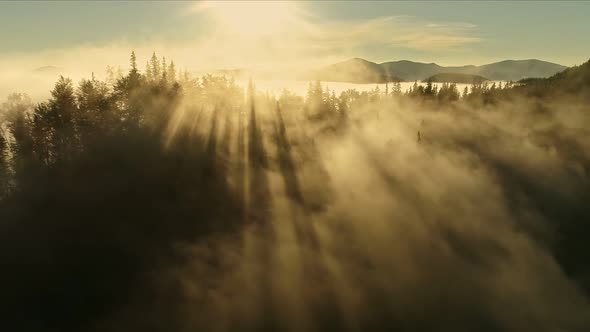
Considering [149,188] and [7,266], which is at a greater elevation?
[149,188]

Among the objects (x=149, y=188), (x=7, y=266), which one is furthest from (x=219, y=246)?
(x=7, y=266)

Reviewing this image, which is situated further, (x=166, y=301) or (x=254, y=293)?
(x=254, y=293)

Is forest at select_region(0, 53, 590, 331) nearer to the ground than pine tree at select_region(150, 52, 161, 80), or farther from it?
nearer to the ground

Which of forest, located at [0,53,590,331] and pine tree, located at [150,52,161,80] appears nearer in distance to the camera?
forest, located at [0,53,590,331]

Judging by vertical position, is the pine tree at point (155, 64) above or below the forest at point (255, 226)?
above

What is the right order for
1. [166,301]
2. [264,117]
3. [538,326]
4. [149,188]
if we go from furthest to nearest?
1. [264,117]
2. [149,188]
3. [538,326]
4. [166,301]

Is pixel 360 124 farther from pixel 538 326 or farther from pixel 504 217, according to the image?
pixel 538 326

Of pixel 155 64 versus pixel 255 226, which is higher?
pixel 155 64

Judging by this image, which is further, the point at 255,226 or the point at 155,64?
the point at 155,64
